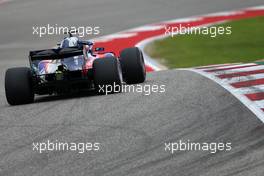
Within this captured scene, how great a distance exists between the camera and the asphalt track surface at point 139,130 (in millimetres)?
9242

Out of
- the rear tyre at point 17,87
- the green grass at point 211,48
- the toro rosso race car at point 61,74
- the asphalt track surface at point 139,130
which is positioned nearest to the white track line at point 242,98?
the asphalt track surface at point 139,130

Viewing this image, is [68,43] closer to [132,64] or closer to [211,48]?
[132,64]

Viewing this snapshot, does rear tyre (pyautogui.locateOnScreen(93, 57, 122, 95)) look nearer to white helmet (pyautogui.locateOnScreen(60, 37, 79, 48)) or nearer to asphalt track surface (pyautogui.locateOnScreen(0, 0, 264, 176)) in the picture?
asphalt track surface (pyautogui.locateOnScreen(0, 0, 264, 176))

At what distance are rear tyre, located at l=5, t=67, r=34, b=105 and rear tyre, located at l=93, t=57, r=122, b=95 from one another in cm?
106

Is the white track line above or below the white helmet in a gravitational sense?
below

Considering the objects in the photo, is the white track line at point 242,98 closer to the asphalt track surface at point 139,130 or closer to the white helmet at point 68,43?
the asphalt track surface at point 139,130

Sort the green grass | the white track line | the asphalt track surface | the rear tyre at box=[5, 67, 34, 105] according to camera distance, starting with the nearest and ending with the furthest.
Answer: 1. the asphalt track surface
2. the white track line
3. the rear tyre at box=[5, 67, 34, 105]
4. the green grass

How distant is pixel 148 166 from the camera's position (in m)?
9.21

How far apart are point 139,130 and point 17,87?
11.7 feet

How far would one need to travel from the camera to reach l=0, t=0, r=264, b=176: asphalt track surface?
30.3ft

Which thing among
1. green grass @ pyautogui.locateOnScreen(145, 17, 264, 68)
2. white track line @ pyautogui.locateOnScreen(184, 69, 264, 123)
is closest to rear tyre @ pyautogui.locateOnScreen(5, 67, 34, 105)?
white track line @ pyautogui.locateOnScreen(184, 69, 264, 123)

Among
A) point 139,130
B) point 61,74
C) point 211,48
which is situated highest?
point 139,130

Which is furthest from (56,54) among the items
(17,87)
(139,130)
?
(139,130)

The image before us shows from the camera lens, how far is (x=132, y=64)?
1484 cm
